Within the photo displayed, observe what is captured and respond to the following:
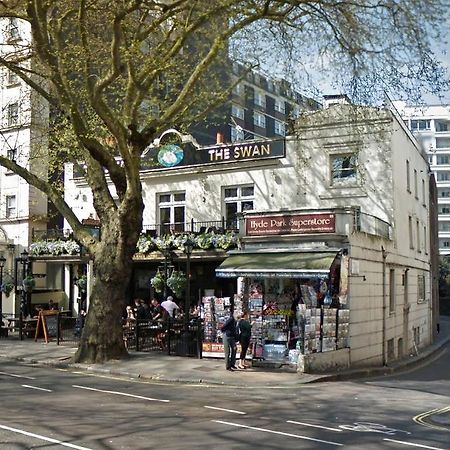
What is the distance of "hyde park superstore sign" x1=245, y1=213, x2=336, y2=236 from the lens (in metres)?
20.6

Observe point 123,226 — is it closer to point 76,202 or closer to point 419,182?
point 76,202

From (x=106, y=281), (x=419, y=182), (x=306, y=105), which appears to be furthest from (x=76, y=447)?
(x=419, y=182)

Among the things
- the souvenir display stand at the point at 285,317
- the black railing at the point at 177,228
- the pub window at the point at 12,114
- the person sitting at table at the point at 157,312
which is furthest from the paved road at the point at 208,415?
the black railing at the point at 177,228

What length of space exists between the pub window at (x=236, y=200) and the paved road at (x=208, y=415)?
11.8 m

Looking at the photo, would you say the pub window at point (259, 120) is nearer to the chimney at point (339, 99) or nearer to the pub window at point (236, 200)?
the pub window at point (236, 200)

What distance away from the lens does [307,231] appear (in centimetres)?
2070

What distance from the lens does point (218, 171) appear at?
92.5 feet

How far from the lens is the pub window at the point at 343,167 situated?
26053mm

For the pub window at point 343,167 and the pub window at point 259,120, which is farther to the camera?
the pub window at point 259,120

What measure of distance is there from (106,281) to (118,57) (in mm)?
6335

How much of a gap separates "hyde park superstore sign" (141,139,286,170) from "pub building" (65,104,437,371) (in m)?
0.05

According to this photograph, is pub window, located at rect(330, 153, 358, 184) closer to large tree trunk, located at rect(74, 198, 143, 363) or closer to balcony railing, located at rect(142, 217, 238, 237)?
balcony railing, located at rect(142, 217, 238, 237)

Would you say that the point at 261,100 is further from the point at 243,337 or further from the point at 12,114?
the point at 243,337

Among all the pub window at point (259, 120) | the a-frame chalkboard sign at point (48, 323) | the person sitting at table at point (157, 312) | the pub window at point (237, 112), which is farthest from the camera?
the pub window at point (259, 120)
